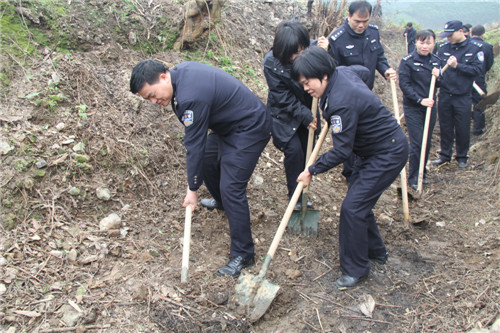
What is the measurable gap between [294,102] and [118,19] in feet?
9.65

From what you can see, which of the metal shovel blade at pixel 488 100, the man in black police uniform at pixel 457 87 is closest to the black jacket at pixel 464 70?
the man in black police uniform at pixel 457 87

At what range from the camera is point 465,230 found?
4.02 meters

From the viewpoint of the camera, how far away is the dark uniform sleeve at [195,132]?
8.97 feet

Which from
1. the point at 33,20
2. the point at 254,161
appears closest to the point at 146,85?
the point at 254,161

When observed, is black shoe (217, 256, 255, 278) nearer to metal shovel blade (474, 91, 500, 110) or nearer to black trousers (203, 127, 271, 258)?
black trousers (203, 127, 271, 258)

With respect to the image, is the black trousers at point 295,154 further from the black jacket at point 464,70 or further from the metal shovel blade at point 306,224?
the black jacket at point 464,70

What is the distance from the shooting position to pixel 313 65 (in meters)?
2.67

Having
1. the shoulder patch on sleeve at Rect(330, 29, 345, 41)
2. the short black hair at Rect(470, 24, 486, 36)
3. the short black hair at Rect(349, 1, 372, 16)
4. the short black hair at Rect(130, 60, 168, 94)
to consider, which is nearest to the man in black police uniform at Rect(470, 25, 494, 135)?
the short black hair at Rect(470, 24, 486, 36)

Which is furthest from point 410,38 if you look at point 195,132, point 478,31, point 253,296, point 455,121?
point 253,296

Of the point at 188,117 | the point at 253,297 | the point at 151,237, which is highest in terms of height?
the point at 188,117

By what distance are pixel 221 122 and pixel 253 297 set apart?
137 centimetres

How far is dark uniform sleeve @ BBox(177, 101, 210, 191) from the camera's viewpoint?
273 cm

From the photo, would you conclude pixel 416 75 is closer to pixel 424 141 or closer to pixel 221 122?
pixel 424 141

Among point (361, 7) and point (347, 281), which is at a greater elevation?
point (361, 7)
